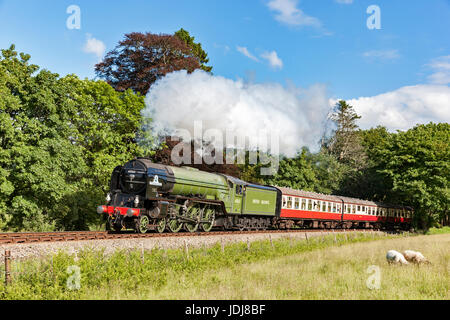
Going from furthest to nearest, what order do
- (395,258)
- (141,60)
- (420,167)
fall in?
(420,167)
(141,60)
(395,258)

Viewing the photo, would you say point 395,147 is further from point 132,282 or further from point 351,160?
point 132,282

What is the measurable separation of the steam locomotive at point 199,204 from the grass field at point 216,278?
14.5ft

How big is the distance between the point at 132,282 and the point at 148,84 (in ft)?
77.8

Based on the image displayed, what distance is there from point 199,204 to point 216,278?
10476mm

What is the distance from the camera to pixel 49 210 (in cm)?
2300

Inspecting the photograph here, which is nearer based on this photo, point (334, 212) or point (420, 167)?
point (334, 212)

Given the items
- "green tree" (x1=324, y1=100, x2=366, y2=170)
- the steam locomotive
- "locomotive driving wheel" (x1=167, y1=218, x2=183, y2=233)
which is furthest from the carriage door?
"green tree" (x1=324, y1=100, x2=366, y2=170)

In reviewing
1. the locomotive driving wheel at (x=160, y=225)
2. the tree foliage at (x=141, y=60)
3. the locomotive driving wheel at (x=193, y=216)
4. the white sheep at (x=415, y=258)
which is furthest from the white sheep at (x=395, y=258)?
the tree foliage at (x=141, y=60)

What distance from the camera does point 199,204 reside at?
2248cm

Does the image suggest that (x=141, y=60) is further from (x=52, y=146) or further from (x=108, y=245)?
(x=108, y=245)

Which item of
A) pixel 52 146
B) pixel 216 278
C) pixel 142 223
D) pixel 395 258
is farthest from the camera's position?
pixel 52 146

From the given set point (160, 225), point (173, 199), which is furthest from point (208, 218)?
point (160, 225)

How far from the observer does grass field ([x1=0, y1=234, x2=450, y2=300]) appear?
33.8 ft
